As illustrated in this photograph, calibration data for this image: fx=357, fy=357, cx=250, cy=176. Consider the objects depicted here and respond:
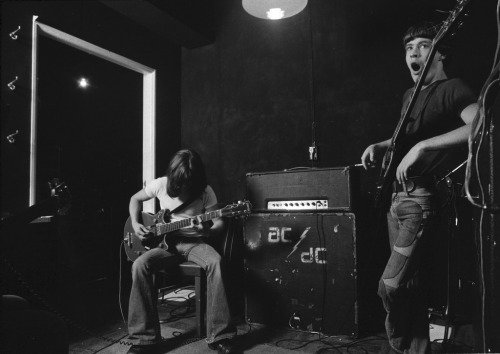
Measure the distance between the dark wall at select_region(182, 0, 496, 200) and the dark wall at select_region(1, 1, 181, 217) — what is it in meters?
0.22

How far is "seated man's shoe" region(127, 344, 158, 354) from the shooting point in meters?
2.18

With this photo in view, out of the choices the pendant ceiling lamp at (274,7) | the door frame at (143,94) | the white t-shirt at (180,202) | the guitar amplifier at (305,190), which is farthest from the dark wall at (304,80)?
the white t-shirt at (180,202)

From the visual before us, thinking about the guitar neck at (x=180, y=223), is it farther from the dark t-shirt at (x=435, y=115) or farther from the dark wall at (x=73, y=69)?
the dark t-shirt at (x=435, y=115)

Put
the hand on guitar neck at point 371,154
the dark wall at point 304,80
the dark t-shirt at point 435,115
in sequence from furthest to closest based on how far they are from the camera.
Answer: the dark wall at point 304,80, the hand on guitar neck at point 371,154, the dark t-shirt at point 435,115

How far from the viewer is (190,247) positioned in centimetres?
262

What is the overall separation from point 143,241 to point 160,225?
0.60 feet

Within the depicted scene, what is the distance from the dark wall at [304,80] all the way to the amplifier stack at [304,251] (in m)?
0.86

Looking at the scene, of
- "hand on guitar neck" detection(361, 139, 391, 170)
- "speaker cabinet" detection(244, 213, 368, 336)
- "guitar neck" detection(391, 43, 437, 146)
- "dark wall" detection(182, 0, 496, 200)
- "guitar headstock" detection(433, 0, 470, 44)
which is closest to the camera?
"guitar headstock" detection(433, 0, 470, 44)

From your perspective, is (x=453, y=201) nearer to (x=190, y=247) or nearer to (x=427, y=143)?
(x=427, y=143)

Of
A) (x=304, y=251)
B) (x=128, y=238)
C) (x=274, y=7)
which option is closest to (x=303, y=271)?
(x=304, y=251)

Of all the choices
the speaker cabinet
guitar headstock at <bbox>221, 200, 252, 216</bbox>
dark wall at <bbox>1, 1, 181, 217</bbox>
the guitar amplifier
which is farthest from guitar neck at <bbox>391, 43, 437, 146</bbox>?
dark wall at <bbox>1, 1, 181, 217</bbox>

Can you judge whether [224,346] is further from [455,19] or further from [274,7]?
[274,7]

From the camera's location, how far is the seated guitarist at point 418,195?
1612 millimetres

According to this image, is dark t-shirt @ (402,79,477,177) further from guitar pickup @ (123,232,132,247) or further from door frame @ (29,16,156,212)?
door frame @ (29,16,156,212)
